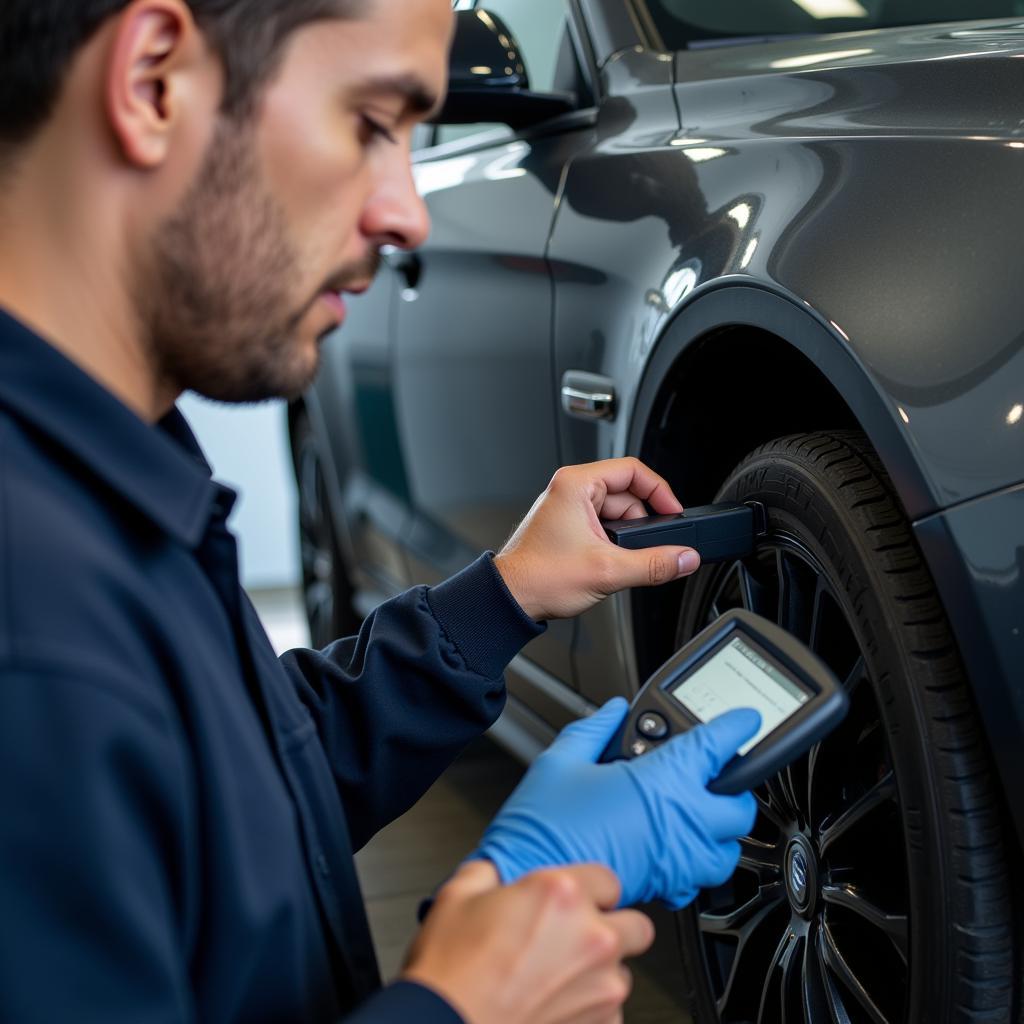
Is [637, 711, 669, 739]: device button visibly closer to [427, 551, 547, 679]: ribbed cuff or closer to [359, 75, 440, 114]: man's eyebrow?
[427, 551, 547, 679]: ribbed cuff

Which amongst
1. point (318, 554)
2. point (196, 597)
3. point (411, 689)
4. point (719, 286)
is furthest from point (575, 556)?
point (318, 554)

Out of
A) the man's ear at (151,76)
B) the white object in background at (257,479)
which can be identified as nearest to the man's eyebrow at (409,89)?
the man's ear at (151,76)

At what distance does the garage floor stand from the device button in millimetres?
902

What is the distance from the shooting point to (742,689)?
3.32 ft

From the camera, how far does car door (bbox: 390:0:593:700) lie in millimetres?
1809

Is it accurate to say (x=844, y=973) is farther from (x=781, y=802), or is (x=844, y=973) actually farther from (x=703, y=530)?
(x=703, y=530)

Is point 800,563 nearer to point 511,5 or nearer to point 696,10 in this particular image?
point 696,10

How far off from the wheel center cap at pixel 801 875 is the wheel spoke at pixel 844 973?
3 cm

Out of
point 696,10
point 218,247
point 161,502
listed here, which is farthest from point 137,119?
point 696,10

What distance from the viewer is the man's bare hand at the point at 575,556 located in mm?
1285

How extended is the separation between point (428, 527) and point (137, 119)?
5.02 ft

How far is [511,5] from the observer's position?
2.15 metres

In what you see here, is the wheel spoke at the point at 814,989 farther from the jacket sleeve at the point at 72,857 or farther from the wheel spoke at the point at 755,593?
the jacket sleeve at the point at 72,857

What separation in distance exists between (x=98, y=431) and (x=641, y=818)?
0.41 meters
